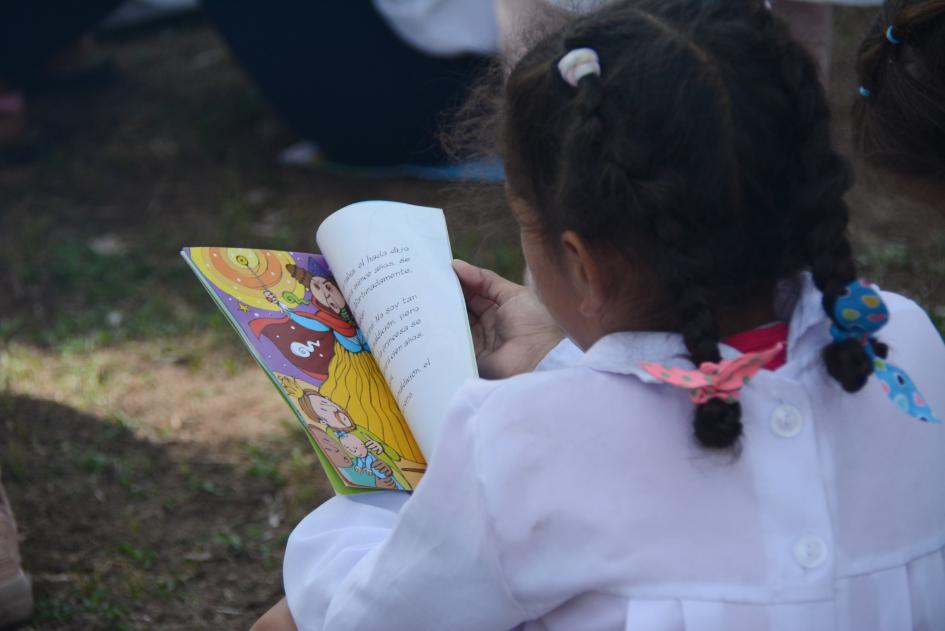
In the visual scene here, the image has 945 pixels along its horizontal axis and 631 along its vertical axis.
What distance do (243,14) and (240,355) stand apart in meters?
1.23

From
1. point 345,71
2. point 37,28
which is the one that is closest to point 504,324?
point 345,71

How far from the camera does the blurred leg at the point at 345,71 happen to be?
3301mm

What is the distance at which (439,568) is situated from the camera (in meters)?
1.06

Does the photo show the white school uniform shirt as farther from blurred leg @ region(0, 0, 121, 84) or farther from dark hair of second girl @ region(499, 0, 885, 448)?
blurred leg @ region(0, 0, 121, 84)

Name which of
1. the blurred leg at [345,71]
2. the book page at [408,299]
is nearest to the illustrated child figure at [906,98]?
the book page at [408,299]

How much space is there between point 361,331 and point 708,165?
0.58m

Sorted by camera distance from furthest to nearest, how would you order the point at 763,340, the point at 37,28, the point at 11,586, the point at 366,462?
1. the point at 37,28
2. the point at 11,586
3. the point at 366,462
4. the point at 763,340

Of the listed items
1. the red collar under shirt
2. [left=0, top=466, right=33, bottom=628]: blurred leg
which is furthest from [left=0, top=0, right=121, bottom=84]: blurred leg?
the red collar under shirt

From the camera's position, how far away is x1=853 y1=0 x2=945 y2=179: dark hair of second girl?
55.1 inches

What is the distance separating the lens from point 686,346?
102cm

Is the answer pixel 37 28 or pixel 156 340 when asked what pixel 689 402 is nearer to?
pixel 156 340

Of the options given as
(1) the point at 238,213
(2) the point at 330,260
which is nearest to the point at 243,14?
(1) the point at 238,213

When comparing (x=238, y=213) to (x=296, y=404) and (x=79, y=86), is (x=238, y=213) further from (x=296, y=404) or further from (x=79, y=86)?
(x=296, y=404)

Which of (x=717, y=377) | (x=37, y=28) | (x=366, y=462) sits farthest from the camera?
(x=37, y=28)
